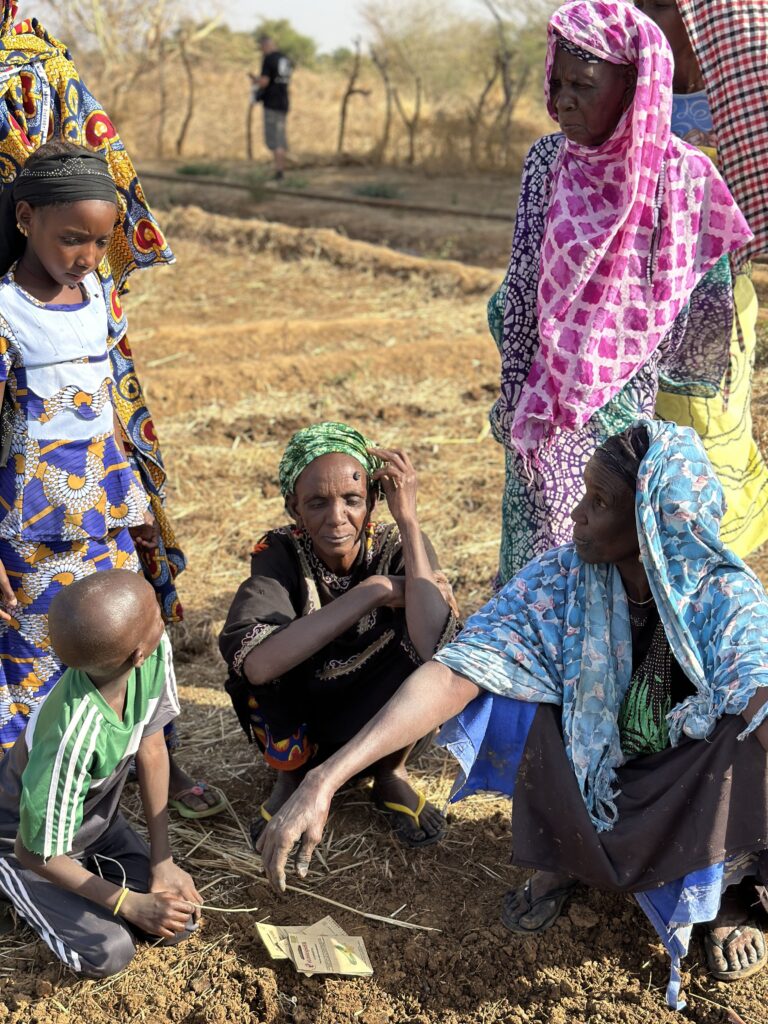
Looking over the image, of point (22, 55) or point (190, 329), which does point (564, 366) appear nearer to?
Result: point (22, 55)

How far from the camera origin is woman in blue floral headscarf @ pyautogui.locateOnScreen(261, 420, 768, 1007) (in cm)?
254

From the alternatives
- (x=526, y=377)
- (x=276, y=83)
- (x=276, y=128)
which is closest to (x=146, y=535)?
(x=526, y=377)

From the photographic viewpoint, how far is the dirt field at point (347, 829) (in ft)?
8.95

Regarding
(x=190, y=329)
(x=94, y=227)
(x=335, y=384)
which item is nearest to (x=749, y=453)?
(x=94, y=227)

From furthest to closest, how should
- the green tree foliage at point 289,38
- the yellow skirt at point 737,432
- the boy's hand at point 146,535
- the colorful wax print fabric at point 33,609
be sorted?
1. the green tree foliage at point 289,38
2. the yellow skirt at point 737,432
3. the boy's hand at point 146,535
4. the colorful wax print fabric at point 33,609

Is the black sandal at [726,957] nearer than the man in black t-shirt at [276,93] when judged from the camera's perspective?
Yes

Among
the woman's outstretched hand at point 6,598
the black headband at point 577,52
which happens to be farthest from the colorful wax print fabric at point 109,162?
the black headband at point 577,52

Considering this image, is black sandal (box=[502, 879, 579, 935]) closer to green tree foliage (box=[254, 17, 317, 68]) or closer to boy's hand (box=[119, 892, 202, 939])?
boy's hand (box=[119, 892, 202, 939])

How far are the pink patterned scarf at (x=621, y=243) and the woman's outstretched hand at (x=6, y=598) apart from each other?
5.13ft

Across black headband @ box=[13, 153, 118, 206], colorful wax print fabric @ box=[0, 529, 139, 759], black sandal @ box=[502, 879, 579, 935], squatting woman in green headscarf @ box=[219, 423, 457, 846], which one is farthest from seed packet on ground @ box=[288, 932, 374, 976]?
black headband @ box=[13, 153, 118, 206]

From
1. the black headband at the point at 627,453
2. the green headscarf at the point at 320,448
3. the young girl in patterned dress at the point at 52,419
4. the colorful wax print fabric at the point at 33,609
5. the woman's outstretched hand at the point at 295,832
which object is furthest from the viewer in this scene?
the green headscarf at the point at 320,448

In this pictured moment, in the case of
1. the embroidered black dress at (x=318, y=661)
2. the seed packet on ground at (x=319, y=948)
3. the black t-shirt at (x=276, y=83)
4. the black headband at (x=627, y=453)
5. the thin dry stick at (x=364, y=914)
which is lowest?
the thin dry stick at (x=364, y=914)

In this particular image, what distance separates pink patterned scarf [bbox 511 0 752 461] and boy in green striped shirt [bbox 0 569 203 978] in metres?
1.38

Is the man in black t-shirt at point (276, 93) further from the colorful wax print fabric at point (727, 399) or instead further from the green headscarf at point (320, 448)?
the green headscarf at point (320, 448)
